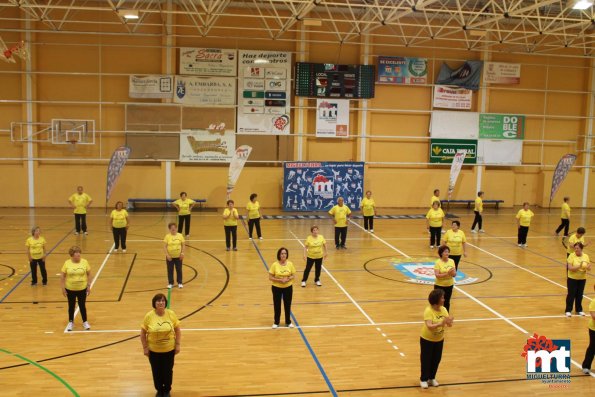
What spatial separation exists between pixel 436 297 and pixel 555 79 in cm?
2504

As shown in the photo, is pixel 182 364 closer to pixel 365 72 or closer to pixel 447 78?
pixel 365 72

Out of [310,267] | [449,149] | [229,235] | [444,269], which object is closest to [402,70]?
[449,149]

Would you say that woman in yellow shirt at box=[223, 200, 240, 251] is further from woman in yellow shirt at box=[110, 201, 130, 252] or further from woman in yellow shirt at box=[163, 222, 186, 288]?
woman in yellow shirt at box=[163, 222, 186, 288]

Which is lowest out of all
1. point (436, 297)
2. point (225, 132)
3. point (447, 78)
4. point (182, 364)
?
point (182, 364)

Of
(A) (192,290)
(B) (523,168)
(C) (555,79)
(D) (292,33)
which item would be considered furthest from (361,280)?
(C) (555,79)

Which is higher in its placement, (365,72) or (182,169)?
(365,72)

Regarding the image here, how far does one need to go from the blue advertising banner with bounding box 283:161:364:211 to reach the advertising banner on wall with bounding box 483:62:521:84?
25.5ft

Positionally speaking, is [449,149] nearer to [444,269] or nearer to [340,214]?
[340,214]

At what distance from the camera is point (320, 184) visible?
1049 inches

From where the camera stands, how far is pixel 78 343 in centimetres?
997

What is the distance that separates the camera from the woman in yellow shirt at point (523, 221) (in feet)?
61.2

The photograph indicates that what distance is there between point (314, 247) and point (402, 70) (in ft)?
54.4

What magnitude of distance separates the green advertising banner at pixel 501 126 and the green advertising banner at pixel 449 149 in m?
0.74

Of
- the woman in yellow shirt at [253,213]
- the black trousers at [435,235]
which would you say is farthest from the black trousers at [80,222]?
the black trousers at [435,235]
